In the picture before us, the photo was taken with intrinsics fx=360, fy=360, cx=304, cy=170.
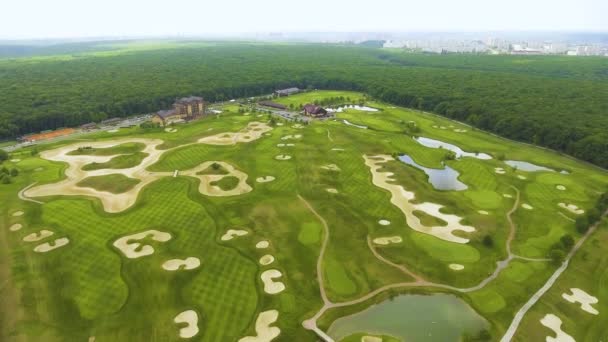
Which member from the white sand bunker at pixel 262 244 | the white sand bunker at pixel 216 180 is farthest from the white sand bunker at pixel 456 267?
the white sand bunker at pixel 216 180

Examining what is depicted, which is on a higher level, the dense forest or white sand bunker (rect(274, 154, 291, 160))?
the dense forest

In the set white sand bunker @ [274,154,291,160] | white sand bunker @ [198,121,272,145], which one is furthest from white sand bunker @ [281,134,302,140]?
white sand bunker @ [274,154,291,160]

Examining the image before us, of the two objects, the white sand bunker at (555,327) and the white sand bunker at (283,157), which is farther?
the white sand bunker at (283,157)

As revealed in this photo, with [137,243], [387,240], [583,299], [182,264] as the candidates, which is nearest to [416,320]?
[387,240]

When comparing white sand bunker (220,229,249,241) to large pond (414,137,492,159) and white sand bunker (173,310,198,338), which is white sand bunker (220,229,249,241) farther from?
large pond (414,137,492,159)

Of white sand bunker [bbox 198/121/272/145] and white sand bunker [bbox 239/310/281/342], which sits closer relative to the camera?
white sand bunker [bbox 239/310/281/342]

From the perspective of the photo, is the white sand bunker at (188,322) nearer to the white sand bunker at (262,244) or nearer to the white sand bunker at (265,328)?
the white sand bunker at (265,328)

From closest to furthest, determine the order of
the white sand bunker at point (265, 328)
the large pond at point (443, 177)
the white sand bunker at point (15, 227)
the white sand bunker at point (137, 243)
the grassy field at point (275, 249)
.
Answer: the white sand bunker at point (265, 328), the grassy field at point (275, 249), the white sand bunker at point (137, 243), the white sand bunker at point (15, 227), the large pond at point (443, 177)
